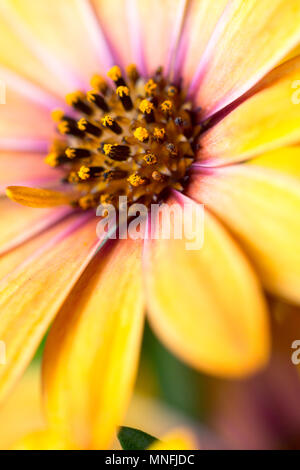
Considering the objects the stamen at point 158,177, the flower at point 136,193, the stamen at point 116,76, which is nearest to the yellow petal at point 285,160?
the flower at point 136,193

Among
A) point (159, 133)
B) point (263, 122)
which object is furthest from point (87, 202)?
point (263, 122)

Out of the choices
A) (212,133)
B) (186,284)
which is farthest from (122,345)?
(212,133)

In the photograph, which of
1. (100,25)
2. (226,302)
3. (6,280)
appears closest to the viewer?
(226,302)

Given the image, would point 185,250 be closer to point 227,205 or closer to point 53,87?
point 227,205

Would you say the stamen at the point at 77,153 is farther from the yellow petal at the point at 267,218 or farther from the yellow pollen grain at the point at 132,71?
the yellow petal at the point at 267,218

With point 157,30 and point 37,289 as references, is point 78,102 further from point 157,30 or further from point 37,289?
point 37,289

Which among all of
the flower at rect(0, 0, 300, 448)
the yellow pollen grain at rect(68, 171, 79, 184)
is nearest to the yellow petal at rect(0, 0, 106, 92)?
the flower at rect(0, 0, 300, 448)

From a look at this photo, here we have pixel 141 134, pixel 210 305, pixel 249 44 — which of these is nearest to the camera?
pixel 210 305
